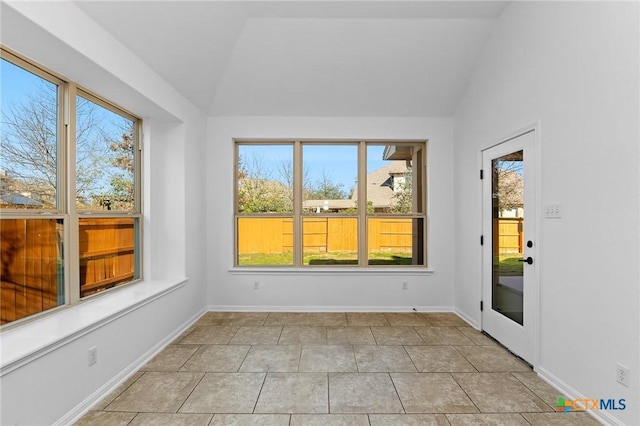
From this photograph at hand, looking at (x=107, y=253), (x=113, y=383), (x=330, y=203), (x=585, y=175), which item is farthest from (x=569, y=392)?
(x=107, y=253)

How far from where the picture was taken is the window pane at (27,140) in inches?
82.3

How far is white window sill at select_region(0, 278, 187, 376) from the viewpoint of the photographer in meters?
1.76

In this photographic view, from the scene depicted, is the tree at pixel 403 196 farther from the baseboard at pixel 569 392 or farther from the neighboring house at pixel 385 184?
the baseboard at pixel 569 392

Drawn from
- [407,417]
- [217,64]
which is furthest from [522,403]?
[217,64]

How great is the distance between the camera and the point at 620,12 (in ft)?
6.45

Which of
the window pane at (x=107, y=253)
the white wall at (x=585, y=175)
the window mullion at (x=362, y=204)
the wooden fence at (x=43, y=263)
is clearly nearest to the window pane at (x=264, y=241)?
the window mullion at (x=362, y=204)

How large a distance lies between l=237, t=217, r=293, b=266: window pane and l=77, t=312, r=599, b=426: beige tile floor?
1.08m

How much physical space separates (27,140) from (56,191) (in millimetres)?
406

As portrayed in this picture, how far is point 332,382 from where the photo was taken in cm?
253

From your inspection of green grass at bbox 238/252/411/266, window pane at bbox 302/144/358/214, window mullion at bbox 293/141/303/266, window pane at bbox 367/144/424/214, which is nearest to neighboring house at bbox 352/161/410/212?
window pane at bbox 367/144/424/214

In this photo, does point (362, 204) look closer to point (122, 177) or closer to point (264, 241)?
point (264, 241)

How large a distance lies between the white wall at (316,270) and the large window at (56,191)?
1.30 m
